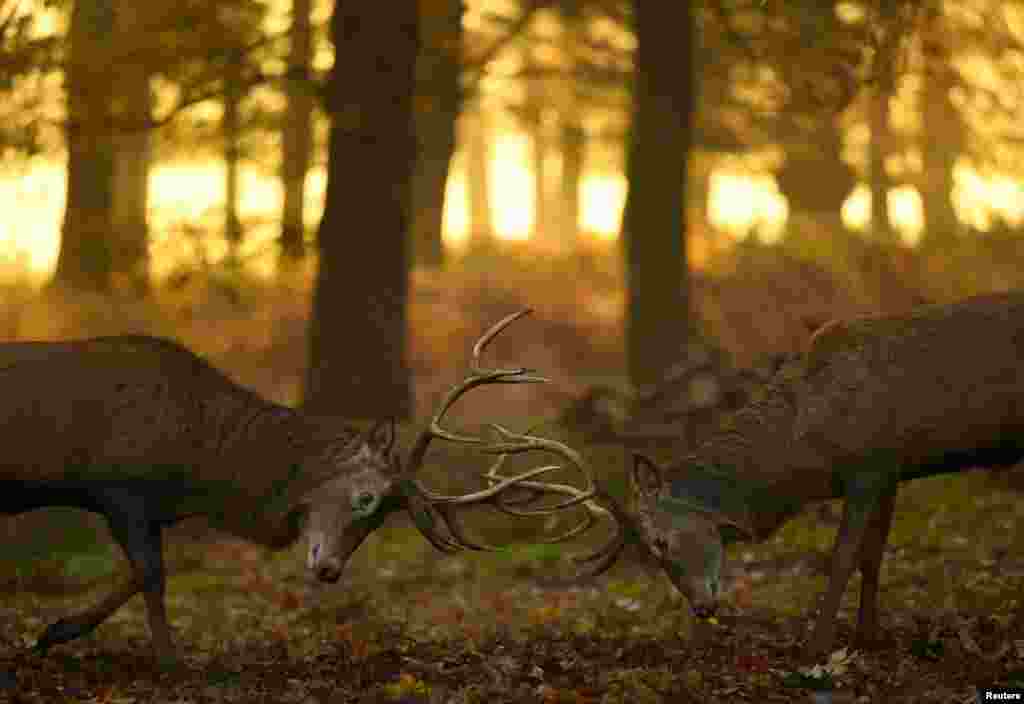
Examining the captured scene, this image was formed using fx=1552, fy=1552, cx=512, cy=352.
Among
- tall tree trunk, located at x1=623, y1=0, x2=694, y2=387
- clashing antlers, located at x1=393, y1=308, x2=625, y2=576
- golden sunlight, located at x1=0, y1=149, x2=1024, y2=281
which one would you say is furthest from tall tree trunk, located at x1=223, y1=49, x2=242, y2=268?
clashing antlers, located at x1=393, y1=308, x2=625, y2=576

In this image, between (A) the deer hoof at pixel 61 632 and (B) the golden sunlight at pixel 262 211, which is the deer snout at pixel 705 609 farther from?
(B) the golden sunlight at pixel 262 211

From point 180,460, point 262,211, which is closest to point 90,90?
point 262,211

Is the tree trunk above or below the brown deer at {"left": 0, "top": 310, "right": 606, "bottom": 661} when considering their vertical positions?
above

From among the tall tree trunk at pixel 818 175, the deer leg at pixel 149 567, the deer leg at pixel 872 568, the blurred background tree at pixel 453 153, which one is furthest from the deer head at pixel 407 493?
the tall tree trunk at pixel 818 175

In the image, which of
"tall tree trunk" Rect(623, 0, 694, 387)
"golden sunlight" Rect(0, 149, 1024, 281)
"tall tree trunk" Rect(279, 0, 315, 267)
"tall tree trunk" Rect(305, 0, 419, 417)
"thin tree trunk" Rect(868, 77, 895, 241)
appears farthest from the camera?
"thin tree trunk" Rect(868, 77, 895, 241)

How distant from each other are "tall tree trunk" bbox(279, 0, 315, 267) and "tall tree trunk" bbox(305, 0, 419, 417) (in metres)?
0.59

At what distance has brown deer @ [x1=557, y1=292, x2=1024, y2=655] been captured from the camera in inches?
359

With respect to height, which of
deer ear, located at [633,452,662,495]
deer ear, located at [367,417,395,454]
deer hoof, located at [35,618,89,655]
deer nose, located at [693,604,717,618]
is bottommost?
deer hoof, located at [35,618,89,655]

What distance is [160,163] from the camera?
31.0 metres

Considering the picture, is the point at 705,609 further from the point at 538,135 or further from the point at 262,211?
the point at 538,135

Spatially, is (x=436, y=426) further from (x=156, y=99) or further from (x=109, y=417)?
(x=156, y=99)

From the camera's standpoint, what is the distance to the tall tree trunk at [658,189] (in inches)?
725

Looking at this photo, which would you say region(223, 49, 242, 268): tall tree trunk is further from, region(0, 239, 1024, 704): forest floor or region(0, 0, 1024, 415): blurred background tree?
region(0, 239, 1024, 704): forest floor

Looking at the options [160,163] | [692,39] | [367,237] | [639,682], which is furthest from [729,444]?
[160,163]
